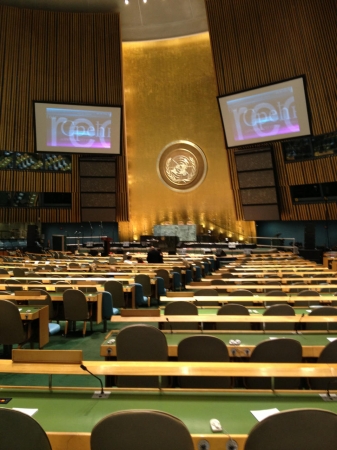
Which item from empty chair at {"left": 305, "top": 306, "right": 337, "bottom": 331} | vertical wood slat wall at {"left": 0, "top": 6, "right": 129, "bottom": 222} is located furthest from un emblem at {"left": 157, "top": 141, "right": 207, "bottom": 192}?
empty chair at {"left": 305, "top": 306, "right": 337, "bottom": 331}

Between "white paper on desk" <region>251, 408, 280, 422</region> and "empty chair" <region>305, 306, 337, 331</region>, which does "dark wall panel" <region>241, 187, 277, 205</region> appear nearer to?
"empty chair" <region>305, 306, 337, 331</region>

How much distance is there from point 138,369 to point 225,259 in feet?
44.8

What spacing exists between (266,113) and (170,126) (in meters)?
6.28

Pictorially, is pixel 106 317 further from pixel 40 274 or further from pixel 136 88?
pixel 136 88

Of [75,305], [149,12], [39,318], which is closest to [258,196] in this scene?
[149,12]

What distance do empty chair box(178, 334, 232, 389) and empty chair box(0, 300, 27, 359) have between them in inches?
90.1

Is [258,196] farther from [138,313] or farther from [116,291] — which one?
[138,313]

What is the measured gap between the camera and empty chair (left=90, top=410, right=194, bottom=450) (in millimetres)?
1424

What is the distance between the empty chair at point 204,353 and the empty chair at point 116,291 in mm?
3886

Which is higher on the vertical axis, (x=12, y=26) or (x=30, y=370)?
(x=12, y=26)

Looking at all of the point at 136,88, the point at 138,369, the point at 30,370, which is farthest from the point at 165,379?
the point at 136,88

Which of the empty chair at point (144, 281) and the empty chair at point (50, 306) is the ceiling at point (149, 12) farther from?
the empty chair at point (50, 306)

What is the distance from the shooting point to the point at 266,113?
1775 centimetres

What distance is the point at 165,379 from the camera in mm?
2938
